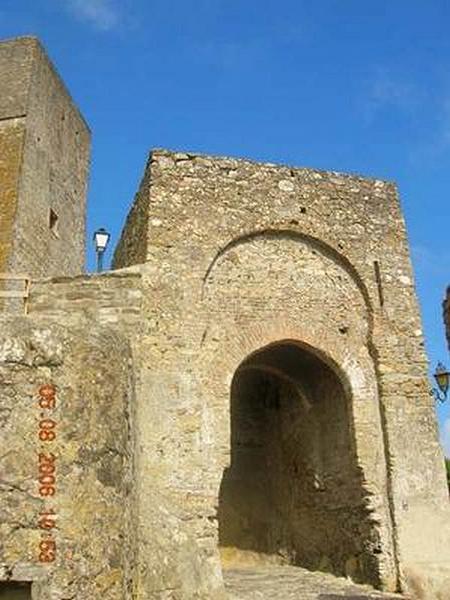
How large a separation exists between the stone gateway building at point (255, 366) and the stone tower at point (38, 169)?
5cm

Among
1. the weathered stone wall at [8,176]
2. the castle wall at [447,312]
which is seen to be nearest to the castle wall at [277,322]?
the weathered stone wall at [8,176]

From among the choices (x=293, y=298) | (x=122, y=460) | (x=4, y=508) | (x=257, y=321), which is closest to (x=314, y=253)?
(x=293, y=298)

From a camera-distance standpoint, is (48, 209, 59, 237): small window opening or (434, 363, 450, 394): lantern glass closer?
(434, 363, 450, 394): lantern glass

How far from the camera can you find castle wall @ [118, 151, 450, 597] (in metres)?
8.77

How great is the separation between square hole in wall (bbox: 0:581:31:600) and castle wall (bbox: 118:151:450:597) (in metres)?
3.54

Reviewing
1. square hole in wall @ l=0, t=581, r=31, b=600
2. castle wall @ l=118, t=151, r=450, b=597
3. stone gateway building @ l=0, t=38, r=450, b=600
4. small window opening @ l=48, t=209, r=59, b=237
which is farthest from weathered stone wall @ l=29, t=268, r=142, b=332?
small window opening @ l=48, t=209, r=59, b=237

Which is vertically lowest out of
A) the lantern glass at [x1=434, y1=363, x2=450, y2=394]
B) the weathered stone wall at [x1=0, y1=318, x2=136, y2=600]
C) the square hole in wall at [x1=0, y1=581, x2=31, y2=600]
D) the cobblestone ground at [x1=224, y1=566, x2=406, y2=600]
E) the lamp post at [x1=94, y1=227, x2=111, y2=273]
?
the cobblestone ground at [x1=224, y1=566, x2=406, y2=600]

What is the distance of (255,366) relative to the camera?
1207 cm

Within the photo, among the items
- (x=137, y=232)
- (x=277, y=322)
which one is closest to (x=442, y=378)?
(x=277, y=322)

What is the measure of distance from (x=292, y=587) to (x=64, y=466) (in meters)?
4.99

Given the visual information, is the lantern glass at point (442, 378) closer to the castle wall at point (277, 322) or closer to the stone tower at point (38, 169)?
the castle wall at point (277, 322)

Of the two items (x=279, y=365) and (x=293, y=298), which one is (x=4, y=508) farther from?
(x=279, y=365)

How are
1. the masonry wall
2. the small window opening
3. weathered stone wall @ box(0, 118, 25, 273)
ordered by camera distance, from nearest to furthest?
weathered stone wall @ box(0, 118, 25, 273)
the masonry wall
the small window opening

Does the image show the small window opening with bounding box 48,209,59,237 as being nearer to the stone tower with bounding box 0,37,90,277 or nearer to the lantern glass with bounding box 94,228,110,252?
the stone tower with bounding box 0,37,90,277
